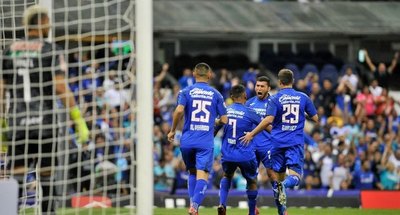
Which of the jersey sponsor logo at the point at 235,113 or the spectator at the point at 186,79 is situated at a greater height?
the spectator at the point at 186,79

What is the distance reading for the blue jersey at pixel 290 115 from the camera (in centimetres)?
1605

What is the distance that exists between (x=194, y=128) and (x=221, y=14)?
→ 1692 centimetres

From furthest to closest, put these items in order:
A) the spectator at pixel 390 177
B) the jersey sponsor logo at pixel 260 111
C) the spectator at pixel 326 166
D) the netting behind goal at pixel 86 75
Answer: the spectator at pixel 390 177
the spectator at pixel 326 166
the jersey sponsor logo at pixel 260 111
the netting behind goal at pixel 86 75

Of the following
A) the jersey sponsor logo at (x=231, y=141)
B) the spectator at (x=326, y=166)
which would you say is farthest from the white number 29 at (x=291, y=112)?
the spectator at (x=326, y=166)

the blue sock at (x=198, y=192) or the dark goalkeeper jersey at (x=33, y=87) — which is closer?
the dark goalkeeper jersey at (x=33, y=87)

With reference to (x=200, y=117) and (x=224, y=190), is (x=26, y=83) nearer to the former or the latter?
(x=200, y=117)

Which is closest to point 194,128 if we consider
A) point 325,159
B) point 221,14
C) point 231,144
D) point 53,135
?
point 231,144

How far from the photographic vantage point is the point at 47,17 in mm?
11789

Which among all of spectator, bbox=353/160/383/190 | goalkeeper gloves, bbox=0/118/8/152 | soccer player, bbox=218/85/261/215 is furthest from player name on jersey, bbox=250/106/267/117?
spectator, bbox=353/160/383/190

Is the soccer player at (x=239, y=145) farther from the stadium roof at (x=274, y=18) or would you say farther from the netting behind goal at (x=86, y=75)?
the stadium roof at (x=274, y=18)

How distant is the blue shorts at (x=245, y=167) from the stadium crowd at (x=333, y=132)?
777cm

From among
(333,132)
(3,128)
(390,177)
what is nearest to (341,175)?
(390,177)

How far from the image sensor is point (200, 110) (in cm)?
1559

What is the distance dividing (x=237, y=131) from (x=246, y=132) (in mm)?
135
